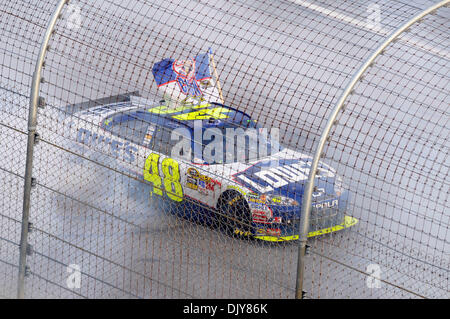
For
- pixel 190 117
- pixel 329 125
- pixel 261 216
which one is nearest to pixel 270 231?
pixel 261 216

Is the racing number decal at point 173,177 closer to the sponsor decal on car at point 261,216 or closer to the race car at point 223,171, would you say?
the race car at point 223,171

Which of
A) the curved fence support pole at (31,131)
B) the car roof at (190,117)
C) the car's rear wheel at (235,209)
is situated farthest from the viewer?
the car roof at (190,117)

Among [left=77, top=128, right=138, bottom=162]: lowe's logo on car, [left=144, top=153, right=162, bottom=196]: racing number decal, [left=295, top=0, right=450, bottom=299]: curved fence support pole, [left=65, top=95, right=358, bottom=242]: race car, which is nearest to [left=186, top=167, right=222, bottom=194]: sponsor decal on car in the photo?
[left=65, top=95, right=358, bottom=242]: race car

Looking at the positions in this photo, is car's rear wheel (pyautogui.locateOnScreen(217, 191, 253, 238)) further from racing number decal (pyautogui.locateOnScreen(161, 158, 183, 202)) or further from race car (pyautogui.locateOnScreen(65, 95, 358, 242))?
racing number decal (pyautogui.locateOnScreen(161, 158, 183, 202))

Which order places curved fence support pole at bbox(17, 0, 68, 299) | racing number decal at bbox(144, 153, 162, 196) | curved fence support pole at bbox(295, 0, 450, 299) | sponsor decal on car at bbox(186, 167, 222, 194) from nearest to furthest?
curved fence support pole at bbox(295, 0, 450, 299) → curved fence support pole at bbox(17, 0, 68, 299) → racing number decal at bbox(144, 153, 162, 196) → sponsor decal on car at bbox(186, 167, 222, 194)

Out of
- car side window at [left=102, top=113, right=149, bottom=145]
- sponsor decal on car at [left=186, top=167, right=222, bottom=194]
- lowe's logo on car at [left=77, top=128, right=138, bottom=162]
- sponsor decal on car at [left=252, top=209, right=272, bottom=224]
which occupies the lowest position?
sponsor decal on car at [left=252, top=209, right=272, bottom=224]

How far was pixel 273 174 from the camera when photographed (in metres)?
5.98

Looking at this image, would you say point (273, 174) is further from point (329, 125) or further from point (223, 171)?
point (329, 125)

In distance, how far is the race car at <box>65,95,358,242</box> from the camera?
5.25 meters

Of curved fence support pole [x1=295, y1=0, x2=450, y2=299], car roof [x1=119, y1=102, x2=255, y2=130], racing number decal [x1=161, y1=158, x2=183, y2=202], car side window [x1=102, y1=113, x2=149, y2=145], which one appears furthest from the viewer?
racing number decal [x1=161, y1=158, x2=183, y2=202]

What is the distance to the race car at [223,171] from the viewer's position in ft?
17.2

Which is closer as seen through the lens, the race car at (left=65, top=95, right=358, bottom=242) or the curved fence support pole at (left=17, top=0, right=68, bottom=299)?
the curved fence support pole at (left=17, top=0, right=68, bottom=299)

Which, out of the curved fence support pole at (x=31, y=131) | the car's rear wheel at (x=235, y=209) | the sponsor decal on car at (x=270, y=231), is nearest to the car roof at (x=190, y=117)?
the car's rear wheel at (x=235, y=209)

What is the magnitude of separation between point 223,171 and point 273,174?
33.9 inches
